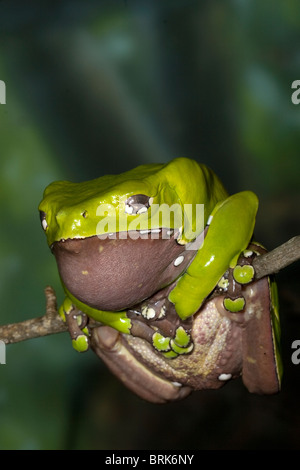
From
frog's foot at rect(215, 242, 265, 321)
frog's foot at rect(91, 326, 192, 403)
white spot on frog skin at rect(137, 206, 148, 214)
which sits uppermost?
white spot on frog skin at rect(137, 206, 148, 214)

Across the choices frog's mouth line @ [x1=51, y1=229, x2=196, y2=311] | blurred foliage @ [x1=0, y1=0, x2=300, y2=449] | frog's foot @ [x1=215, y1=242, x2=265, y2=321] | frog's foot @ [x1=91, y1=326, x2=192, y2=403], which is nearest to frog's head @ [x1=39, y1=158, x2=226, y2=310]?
frog's mouth line @ [x1=51, y1=229, x2=196, y2=311]

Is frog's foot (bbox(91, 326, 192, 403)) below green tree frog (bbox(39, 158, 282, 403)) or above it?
below

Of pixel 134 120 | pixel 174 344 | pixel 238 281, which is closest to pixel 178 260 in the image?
pixel 238 281

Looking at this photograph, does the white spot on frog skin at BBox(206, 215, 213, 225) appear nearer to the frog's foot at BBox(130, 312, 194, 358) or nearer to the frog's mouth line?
the frog's mouth line

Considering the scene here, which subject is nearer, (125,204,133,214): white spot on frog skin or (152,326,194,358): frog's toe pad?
(125,204,133,214): white spot on frog skin

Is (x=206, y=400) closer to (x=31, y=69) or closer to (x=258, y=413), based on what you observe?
(x=258, y=413)

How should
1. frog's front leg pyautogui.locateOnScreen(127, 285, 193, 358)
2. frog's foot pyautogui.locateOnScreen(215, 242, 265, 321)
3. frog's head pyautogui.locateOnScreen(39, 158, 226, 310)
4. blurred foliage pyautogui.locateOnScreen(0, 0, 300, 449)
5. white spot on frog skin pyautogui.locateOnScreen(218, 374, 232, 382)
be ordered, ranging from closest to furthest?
1. frog's head pyautogui.locateOnScreen(39, 158, 226, 310)
2. frog's foot pyautogui.locateOnScreen(215, 242, 265, 321)
3. frog's front leg pyautogui.locateOnScreen(127, 285, 193, 358)
4. white spot on frog skin pyautogui.locateOnScreen(218, 374, 232, 382)
5. blurred foliage pyautogui.locateOnScreen(0, 0, 300, 449)

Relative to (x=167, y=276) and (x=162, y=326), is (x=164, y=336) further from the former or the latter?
(x=167, y=276)

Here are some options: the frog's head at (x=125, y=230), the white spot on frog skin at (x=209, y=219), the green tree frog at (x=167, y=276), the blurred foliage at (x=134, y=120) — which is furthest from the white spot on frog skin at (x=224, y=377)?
the blurred foliage at (x=134, y=120)
